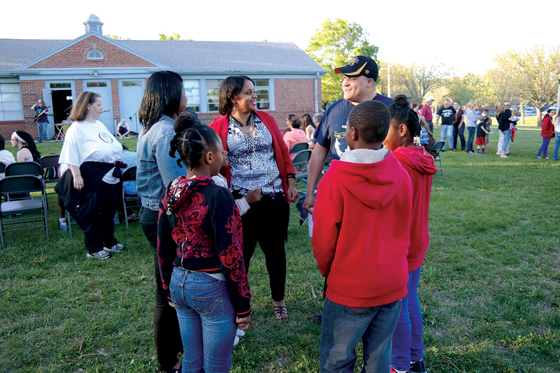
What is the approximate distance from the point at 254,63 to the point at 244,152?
78.8ft

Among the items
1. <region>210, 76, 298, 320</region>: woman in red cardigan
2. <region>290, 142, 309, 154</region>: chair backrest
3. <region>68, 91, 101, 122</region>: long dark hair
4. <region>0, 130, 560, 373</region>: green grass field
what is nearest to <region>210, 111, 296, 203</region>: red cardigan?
<region>210, 76, 298, 320</region>: woman in red cardigan

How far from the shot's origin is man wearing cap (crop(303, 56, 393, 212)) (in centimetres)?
302

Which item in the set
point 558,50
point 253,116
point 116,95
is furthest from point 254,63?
point 558,50

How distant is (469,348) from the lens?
2.94 m

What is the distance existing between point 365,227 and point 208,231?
0.73m

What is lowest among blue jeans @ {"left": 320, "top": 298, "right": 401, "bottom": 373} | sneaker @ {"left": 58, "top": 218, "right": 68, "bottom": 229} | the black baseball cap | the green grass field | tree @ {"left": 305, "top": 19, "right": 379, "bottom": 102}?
the green grass field

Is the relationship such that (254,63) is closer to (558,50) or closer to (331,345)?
(331,345)

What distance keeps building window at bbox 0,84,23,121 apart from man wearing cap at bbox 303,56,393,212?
76.3 ft

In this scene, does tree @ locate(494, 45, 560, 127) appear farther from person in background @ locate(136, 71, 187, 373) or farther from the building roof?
person in background @ locate(136, 71, 187, 373)

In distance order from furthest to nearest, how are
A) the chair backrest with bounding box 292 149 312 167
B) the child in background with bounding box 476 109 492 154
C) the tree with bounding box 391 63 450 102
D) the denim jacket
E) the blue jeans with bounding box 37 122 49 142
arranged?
the tree with bounding box 391 63 450 102, the blue jeans with bounding box 37 122 49 142, the child in background with bounding box 476 109 492 154, the chair backrest with bounding box 292 149 312 167, the denim jacket

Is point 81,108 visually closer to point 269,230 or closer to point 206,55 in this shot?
point 269,230

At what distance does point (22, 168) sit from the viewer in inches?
258

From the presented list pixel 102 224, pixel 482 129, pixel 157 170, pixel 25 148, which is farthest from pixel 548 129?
pixel 25 148

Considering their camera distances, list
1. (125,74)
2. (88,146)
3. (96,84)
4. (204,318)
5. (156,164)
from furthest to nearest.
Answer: (125,74)
(96,84)
(88,146)
(156,164)
(204,318)
